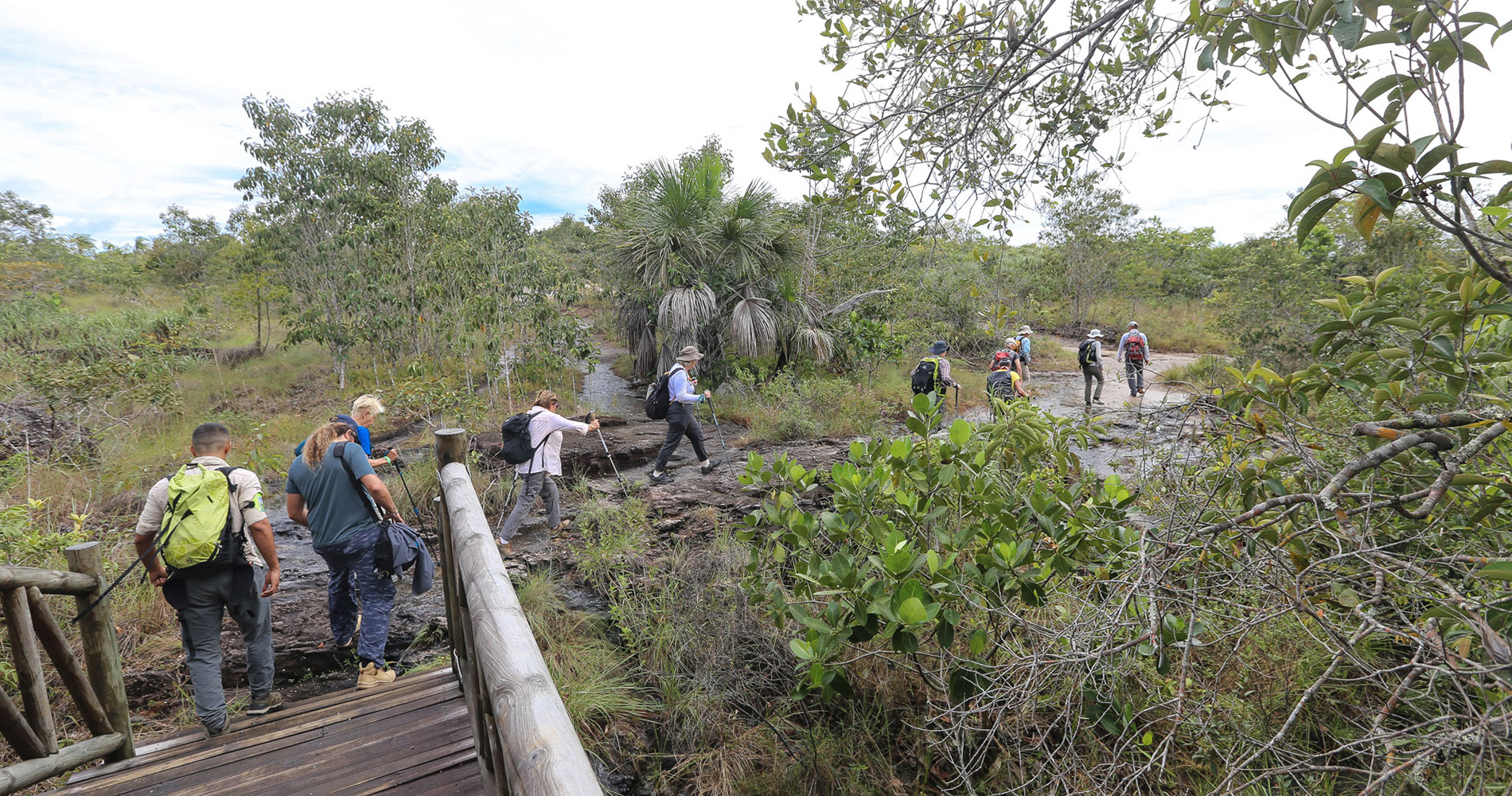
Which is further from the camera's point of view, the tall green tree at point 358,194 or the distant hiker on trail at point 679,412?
the tall green tree at point 358,194

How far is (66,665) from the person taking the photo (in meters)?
3.08

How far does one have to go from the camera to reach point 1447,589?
1.17 metres

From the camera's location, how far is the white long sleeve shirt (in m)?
5.98

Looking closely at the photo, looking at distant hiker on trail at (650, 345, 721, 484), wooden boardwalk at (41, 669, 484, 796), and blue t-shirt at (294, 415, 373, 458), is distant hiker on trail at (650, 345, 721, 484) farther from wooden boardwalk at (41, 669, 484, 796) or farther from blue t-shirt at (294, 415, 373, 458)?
wooden boardwalk at (41, 669, 484, 796)

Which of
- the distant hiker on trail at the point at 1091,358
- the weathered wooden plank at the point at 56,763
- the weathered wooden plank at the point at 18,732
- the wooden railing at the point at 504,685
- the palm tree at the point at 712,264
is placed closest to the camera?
the wooden railing at the point at 504,685

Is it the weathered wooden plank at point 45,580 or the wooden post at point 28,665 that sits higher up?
the weathered wooden plank at point 45,580

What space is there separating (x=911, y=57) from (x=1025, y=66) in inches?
21.7

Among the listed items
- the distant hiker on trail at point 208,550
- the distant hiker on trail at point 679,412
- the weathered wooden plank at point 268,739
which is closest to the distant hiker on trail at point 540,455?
the distant hiker on trail at point 679,412

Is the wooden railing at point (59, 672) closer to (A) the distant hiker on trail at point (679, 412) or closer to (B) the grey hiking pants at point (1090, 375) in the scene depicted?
(A) the distant hiker on trail at point (679, 412)

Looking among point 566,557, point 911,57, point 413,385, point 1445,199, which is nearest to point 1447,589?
point 1445,199

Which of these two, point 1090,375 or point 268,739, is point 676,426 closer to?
point 268,739

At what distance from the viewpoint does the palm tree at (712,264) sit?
11508 mm

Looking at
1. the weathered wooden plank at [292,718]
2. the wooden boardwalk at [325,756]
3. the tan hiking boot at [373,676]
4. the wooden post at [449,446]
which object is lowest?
the tan hiking boot at [373,676]

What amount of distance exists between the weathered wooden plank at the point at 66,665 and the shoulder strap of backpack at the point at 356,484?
1.32 metres
